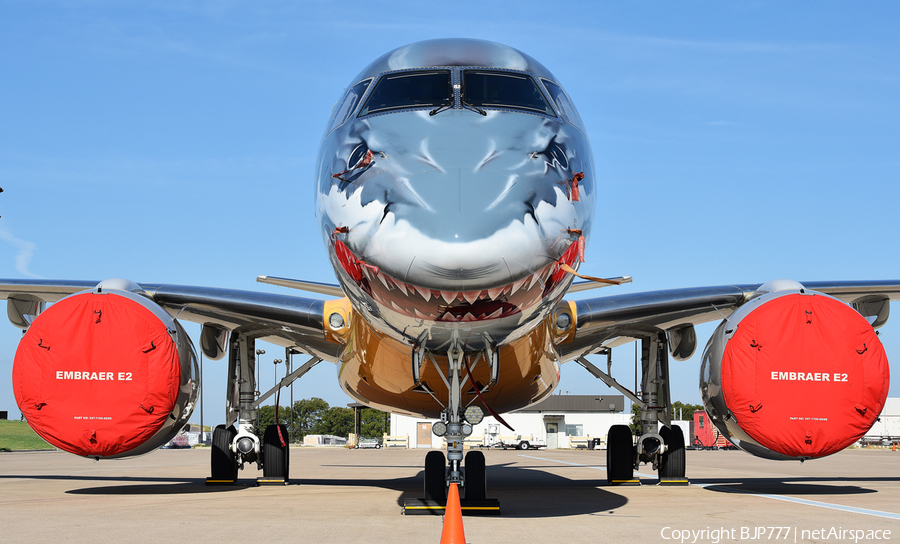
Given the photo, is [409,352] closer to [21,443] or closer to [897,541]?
[897,541]

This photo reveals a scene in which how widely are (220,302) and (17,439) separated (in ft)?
233

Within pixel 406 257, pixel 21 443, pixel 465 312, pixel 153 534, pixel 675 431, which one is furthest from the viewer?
pixel 21 443

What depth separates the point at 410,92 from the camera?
7.09m

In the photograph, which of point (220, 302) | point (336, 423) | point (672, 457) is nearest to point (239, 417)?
point (220, 302)

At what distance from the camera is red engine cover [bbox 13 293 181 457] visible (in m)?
9.16

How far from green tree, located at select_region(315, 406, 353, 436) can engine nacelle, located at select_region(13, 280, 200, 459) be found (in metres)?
130

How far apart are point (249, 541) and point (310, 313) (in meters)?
4.94

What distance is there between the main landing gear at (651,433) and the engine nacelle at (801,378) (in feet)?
13.1

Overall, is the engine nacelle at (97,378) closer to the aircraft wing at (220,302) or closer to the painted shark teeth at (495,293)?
the aircraft wing at (220,302)

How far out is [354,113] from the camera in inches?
284

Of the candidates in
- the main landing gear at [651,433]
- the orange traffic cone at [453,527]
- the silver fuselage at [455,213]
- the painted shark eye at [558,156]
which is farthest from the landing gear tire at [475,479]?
the main landing gear at [651,433]

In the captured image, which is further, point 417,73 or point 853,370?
→ point 853,370

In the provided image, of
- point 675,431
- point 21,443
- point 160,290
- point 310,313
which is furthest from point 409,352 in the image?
point 21,443

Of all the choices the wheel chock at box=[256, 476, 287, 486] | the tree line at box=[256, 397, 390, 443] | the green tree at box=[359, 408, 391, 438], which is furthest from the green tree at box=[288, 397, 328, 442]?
the wheel chock at box=[256, 476, 287, 486]
